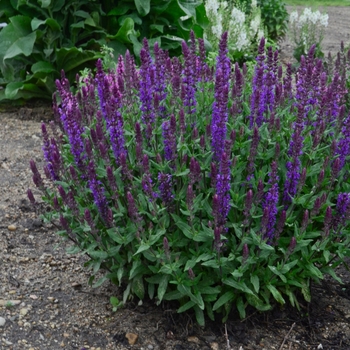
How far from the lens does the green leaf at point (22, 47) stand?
6457mm

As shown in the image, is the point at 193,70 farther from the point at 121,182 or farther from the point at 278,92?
the point at 121,182

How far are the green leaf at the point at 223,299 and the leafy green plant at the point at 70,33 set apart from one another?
4142 mm

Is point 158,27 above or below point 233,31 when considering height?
above

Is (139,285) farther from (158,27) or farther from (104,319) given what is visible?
(158,27)

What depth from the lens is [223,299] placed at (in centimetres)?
301

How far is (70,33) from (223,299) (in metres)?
4.82

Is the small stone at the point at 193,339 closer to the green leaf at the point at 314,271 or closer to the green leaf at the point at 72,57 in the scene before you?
the green leaf at the point at 314,271

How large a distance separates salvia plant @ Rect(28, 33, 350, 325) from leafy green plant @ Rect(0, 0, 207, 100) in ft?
11.5

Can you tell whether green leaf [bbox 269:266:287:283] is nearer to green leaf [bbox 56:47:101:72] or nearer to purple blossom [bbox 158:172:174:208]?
purple blossom [bbox 158:172:174:208]

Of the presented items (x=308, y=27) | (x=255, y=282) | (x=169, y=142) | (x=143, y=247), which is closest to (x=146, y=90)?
(x=169, y=142)

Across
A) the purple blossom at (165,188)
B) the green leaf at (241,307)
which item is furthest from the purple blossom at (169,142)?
the green leaf at (241,307)

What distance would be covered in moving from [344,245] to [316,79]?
3.10 feet

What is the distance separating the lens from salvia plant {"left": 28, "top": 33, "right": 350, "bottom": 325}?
9.19 feet

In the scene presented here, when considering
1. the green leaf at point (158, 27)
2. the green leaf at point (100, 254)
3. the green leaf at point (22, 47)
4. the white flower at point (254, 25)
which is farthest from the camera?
the white flower at point (254, 25)
